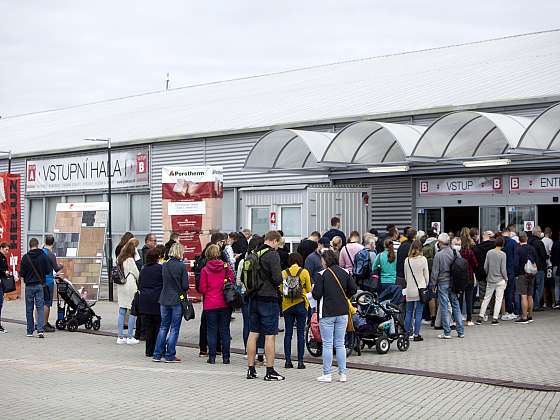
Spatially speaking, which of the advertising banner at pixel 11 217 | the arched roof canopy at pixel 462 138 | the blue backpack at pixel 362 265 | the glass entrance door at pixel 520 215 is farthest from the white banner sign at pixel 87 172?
the blue backpack at pixel 362 265

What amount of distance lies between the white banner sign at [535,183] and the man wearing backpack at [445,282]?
5.38 m

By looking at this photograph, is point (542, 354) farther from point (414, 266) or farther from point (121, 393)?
point (121, 393)

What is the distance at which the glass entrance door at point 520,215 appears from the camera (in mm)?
21094

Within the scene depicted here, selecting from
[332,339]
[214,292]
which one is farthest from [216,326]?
[332,339]

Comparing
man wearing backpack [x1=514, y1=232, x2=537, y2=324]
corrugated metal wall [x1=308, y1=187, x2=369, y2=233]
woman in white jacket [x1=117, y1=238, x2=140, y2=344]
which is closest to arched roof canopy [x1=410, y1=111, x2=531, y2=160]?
man wearing backpack [x1=514, y1=232, x2=537, y2=324]

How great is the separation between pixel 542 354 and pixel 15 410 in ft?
25.4

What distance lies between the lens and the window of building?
76.2ft

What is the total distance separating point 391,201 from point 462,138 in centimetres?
369

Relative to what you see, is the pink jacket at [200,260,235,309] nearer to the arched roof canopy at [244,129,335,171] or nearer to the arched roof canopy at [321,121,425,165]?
the arched roof canopy at [321,121,425,165]

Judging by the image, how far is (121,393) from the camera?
1084 cm

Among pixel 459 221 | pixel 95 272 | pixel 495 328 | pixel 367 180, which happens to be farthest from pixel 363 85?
pixel 495 328

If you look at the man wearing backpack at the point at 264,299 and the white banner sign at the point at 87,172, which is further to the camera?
the white banner sign at the point at 87,172

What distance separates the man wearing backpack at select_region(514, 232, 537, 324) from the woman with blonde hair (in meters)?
7.23

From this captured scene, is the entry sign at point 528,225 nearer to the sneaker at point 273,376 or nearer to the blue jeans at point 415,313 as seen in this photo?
the blue jeans at point 415,313
